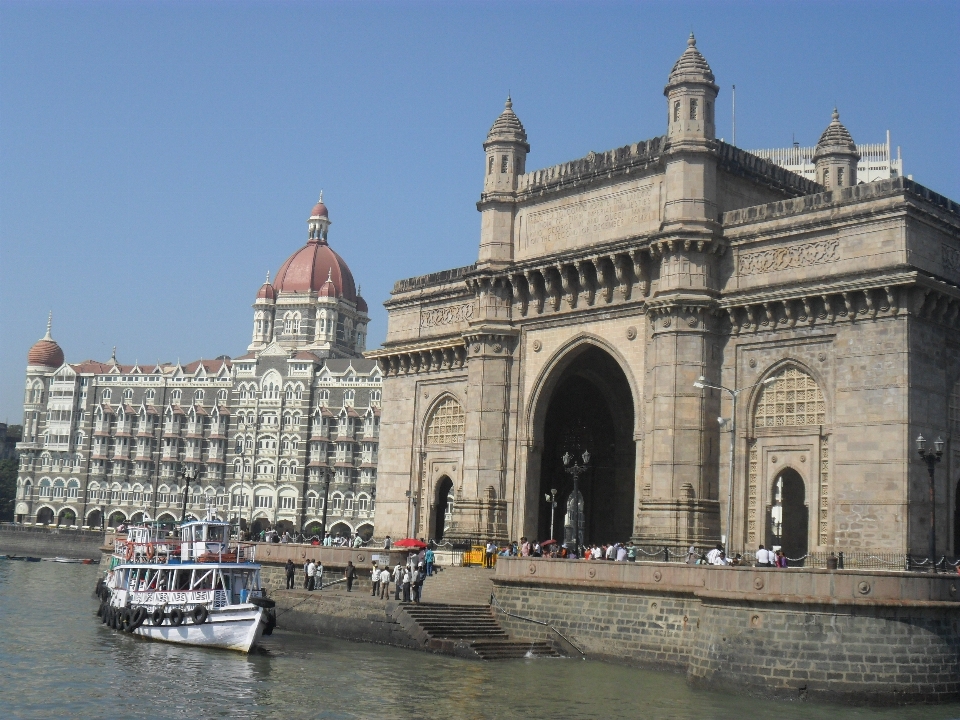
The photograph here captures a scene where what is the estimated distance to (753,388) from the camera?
3672 cm

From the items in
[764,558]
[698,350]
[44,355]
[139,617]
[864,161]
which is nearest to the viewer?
[764,558]

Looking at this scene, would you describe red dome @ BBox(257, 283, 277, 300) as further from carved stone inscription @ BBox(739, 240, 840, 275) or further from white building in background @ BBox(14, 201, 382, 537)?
carved stone inscription @ BBox(739, 240, 840, 275)

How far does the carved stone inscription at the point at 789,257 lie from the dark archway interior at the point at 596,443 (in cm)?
874

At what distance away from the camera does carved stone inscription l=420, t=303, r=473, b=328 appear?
48.5 m

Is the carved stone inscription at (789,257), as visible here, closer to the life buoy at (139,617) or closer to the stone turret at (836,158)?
the stone turret at (836,158)

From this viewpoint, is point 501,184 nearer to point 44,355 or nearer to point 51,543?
point 51,543

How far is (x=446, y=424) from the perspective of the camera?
4903 cm

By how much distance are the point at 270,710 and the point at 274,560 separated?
21.4 meters

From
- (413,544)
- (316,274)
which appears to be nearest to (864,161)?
(316,274)

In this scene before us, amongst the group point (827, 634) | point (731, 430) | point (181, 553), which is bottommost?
point (827, 634)

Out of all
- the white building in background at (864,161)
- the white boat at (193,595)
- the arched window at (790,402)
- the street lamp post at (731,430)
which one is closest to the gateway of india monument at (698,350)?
the arched window at (790,402)

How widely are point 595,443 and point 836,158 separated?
1413 centimetres

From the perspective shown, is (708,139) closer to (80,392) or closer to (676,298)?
(676,298)

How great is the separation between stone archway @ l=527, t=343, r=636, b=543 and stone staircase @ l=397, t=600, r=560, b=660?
9.06 m
